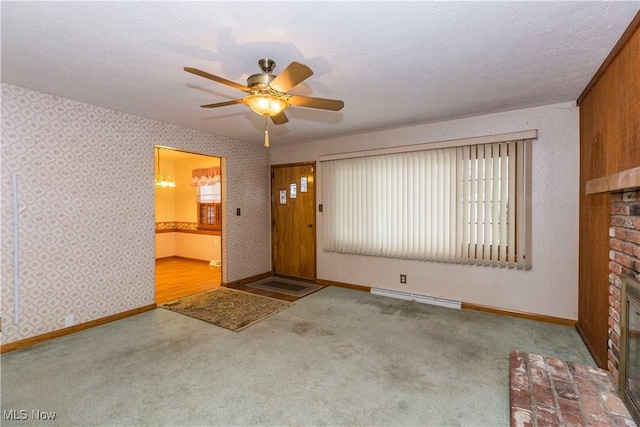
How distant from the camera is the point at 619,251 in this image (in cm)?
208

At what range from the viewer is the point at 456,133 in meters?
3.86

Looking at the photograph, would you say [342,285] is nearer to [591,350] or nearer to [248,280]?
[248,280]

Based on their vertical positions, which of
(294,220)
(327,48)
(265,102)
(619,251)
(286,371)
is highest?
(327,48)

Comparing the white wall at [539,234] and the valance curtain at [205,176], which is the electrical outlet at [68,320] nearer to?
the valance curtain at [205,176]

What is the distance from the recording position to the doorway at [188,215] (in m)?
6.62

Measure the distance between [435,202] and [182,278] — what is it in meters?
4.53

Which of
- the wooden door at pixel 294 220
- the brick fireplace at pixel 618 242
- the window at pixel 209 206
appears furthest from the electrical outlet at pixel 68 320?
the brick fireplace at pixel 618 242

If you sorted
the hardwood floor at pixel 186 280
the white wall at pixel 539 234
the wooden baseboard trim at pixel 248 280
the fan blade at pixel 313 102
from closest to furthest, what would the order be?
1. the fan blade at pixel 313 102
2. the white wall at pixel 539 234
3. the hardwood floor at pixel 186 280
4. the wooden baseboard trim at pixel 248 280

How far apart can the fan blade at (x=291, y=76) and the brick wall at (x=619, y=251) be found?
219 cm

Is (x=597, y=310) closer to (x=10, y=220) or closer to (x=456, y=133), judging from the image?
(x=456, y=133)

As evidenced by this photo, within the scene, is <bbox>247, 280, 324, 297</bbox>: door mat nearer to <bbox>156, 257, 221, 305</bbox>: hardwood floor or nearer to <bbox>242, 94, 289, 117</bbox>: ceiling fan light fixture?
<bbox>156, 257, 221, 305</bbox>: hardwood floor

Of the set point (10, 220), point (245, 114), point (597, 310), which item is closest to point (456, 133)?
point (597, 310)

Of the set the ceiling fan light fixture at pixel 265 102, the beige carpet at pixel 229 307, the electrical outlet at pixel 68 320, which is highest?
the ceiling fan light fixture at pixel 265 102

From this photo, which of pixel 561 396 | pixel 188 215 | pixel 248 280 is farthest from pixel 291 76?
pixel 188 215
